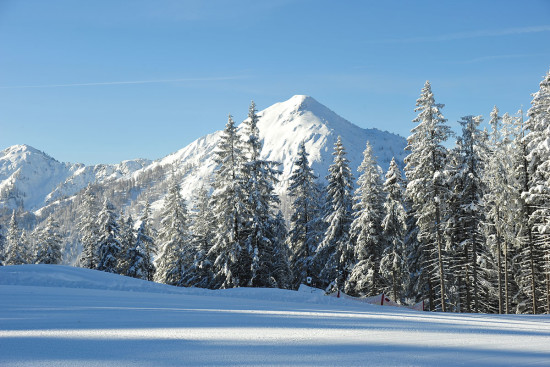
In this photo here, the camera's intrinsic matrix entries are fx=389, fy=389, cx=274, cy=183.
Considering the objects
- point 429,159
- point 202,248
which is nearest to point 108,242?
point 202,248

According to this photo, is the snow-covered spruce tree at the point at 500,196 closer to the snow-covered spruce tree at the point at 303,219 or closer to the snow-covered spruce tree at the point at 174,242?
the snow-covered spruce tree at the point at 303,219

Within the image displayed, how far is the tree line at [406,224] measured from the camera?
25844 mm

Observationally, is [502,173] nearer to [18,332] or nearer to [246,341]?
[246,341]

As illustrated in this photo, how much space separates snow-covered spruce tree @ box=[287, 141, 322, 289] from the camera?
1430 inches

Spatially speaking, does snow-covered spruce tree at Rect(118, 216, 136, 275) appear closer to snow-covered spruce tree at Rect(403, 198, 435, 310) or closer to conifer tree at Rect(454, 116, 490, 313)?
snow-covered spruce tree at Rect(403, 198, 435, 310)

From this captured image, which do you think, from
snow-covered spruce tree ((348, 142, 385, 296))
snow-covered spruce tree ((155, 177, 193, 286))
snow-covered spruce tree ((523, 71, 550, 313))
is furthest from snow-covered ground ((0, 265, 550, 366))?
snow-covered spruce tree ((155, 177, 193, 286))

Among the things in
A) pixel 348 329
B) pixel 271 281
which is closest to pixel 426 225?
pixel 271 281

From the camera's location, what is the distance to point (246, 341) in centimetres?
686

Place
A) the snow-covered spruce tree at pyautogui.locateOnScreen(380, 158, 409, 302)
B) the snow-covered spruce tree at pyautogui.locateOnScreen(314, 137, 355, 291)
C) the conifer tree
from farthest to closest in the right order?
the snow-covered spruce tree at pyautogui.locateOnScreen(314, 137, 355, 291)
the snow-covered spruce tree at pyautogui.locateOnScreen(380, 158, 409, 302)
the conifer tree

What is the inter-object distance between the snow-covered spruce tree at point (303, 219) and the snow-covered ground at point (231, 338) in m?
25.5

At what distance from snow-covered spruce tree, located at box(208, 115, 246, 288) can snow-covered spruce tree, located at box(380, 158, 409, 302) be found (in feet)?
37.2

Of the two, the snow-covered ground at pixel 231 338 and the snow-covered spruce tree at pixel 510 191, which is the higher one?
the snow-covered spruce tree at pixel 510 191

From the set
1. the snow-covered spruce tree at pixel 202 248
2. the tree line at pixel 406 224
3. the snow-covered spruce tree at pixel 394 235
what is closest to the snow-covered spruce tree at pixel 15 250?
the tree line at pixel 406 224

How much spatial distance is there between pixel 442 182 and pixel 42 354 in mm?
24090
